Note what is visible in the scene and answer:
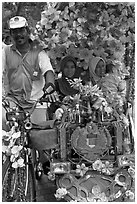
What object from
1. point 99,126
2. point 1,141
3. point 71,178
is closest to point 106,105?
point 99,126

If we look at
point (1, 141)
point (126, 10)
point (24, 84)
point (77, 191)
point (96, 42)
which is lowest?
point (77, 191)

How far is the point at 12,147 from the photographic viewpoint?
10.2 feet

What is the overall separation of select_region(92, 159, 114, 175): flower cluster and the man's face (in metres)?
1.20

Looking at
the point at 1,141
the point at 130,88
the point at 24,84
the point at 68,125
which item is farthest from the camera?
the point at 130,88

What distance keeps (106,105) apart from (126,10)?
0.92 meters

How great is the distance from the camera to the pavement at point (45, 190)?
3753mm

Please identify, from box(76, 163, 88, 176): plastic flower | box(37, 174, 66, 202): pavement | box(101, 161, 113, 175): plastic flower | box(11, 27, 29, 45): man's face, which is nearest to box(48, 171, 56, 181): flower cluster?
box(76, 163, 88, 176): plastic flower

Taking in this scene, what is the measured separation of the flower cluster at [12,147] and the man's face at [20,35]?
2.66ft

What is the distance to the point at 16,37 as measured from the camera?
3.46 meters

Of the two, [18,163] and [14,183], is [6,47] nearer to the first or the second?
[18,163]

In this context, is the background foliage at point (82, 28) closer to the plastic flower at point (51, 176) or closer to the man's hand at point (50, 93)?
the man's hand at point (50, 93)

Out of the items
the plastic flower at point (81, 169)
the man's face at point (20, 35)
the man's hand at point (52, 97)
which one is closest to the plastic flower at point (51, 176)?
the plastic flower at point (81, 169)

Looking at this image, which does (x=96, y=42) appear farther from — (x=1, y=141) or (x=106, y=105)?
(x=1, y=141)

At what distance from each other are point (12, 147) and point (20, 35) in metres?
0.97
